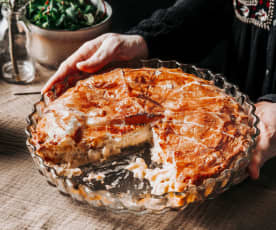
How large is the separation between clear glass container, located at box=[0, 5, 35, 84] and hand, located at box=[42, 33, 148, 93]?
0.39m

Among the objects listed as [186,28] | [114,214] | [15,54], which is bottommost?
[114,214]

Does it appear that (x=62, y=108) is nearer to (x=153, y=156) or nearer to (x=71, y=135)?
(x=71, y=135)

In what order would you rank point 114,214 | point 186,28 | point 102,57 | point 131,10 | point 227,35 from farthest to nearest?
point 131,10, point 227,35, point 186,28, point 102,57, point 114,214

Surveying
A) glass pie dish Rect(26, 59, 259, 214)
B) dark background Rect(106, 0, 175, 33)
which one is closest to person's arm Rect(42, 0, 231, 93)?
glass pie dish Rect(26, 59, 259, 214)

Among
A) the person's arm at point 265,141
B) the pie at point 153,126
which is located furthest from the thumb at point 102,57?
the person's arm at point 265,141

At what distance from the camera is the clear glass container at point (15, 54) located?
2056 mm

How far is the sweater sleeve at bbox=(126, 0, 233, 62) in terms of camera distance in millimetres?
2209

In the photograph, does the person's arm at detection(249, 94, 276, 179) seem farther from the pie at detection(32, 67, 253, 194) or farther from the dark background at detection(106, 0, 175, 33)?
the dark background at detection(106, 0, 175, 33)

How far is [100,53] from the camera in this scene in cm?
193

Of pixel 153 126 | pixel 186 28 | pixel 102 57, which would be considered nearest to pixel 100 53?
pixel 102 57

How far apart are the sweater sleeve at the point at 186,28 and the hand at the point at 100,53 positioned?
0.37ft

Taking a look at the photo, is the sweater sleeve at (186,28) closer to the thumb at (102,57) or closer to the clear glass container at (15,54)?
the thumb at (102,57)

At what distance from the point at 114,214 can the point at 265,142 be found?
0.69 m

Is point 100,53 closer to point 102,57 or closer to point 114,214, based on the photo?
point 102,57
